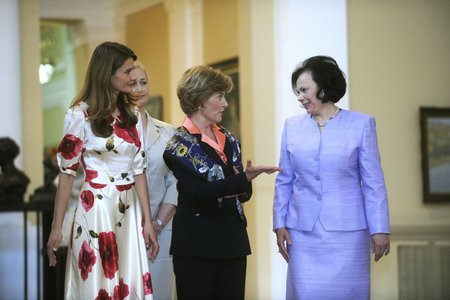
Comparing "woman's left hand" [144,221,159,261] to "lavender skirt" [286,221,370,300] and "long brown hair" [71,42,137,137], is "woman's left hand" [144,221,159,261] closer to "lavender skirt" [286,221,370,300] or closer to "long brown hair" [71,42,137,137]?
"long brown hair" [71,42,137,137]

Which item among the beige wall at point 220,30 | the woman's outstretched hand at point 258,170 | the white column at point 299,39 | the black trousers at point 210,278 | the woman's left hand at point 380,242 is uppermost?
the beige wall at point 220,30

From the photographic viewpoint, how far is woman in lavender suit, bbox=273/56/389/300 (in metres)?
4.12

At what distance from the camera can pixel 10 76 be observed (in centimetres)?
683

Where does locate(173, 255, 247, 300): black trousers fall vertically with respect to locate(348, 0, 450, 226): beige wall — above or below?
below

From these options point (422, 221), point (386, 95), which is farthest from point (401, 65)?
point (422, 221)

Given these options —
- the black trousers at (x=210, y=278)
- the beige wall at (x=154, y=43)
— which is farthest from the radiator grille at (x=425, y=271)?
the beige wall at (x=154, y=43)

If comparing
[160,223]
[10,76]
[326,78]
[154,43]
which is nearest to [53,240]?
[160,223]

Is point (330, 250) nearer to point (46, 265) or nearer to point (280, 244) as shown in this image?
point (280, 244)

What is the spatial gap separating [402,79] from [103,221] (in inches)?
156

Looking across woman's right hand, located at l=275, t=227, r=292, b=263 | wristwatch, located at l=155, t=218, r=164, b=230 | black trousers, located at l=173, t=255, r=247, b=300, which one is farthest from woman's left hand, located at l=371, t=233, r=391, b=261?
wristwatch, located at l=155, t=218, r=164, b=230

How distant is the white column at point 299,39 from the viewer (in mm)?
6391

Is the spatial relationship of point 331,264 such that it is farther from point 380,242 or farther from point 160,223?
point 160,223

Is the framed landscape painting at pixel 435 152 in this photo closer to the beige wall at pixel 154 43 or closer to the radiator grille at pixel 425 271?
the radiator grille at pixel 425 271

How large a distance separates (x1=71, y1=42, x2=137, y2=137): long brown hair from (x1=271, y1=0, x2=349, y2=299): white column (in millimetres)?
2557
